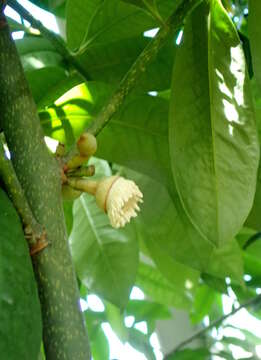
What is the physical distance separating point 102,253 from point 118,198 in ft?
1.27

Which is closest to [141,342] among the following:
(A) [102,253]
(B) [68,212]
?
(A) [102,253]

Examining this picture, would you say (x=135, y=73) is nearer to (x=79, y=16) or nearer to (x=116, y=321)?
(x=79, y=16)

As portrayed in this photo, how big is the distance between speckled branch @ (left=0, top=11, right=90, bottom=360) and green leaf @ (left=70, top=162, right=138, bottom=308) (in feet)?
1.11

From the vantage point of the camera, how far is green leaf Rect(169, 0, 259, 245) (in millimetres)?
500

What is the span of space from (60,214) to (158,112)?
20 centimetres

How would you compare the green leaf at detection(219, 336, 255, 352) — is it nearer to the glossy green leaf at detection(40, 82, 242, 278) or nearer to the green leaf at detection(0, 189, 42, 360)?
the glossy green leaf at detection(40, 82, 242, 278)

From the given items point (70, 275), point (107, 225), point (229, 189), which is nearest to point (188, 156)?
point (229, 189)

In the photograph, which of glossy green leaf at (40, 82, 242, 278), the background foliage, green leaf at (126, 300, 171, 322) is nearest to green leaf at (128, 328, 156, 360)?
green leaf at (126, 300, 171, 322)

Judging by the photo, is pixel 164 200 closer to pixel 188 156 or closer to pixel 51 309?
pixel 188 156

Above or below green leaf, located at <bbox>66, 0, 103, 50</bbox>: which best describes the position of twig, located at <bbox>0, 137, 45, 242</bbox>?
below

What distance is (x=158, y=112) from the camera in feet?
2.04

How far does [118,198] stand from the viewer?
455mm

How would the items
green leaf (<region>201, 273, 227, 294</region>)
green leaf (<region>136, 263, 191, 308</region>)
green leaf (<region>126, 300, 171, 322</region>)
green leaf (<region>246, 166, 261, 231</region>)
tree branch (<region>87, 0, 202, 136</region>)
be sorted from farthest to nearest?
green leaf (<region>126, 300, 171, 322</region>)
green leaf (<region>136, 263, 191, 308</region>)
green leaf (<region>201, 273, 227, 294</region>)
green leaf (<region>246, 166, 261, 231</region>)
tree branch (<region>87, 0, 202, 136</region>)

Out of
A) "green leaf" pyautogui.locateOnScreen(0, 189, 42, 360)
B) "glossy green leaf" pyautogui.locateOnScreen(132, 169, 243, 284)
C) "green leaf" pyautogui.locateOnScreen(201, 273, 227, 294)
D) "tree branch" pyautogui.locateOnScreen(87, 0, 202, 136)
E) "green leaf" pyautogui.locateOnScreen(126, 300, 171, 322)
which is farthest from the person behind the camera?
"green leaf" pyautogui.locateOnScreen(126, 300, 171, 322)
